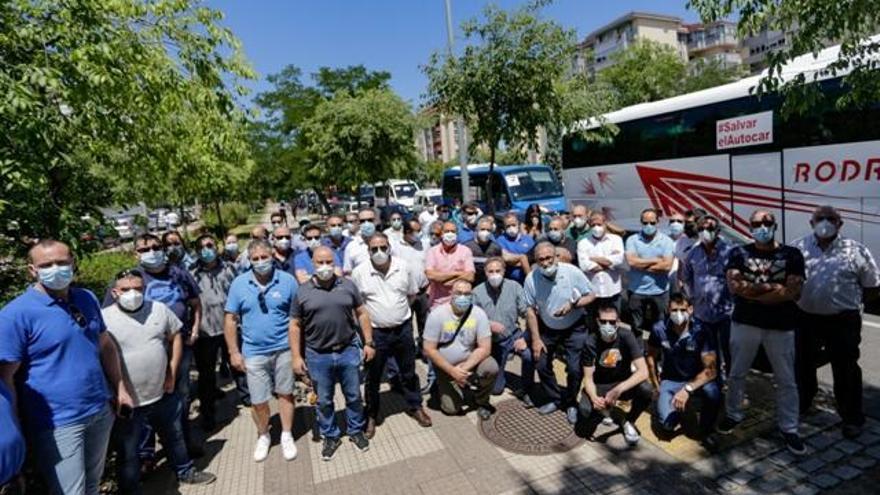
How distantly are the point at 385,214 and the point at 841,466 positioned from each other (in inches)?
666

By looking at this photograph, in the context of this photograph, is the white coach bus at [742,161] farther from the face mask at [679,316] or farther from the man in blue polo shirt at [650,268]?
the face mask at [679,316]

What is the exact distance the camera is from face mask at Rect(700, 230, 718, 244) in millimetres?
4965

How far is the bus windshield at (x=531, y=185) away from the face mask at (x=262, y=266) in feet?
36.8

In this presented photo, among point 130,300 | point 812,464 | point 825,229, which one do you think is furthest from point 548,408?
point 130,300

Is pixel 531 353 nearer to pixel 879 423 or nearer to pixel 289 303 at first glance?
pixel 289 303

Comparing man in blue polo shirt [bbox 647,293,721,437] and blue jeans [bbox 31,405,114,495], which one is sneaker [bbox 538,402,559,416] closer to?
man in blue polo shirt [bbox 647,293,721,437]

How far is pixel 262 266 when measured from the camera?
453 cm

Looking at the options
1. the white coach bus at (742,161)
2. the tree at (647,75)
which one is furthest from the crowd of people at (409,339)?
the tree at (647,75)

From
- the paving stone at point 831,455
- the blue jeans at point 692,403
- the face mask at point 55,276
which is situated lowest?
the paving stone at point 831,455

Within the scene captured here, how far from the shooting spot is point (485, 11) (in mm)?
9258

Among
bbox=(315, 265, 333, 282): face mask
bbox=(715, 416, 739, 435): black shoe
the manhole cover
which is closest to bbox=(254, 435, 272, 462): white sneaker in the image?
bbox=(315, 265, 333, 282): face mask

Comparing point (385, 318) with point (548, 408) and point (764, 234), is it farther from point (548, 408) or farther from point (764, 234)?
point (764, 234)

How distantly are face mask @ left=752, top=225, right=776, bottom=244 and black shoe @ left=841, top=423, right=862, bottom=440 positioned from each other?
166 centimetres

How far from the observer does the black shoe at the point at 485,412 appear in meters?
5.08
